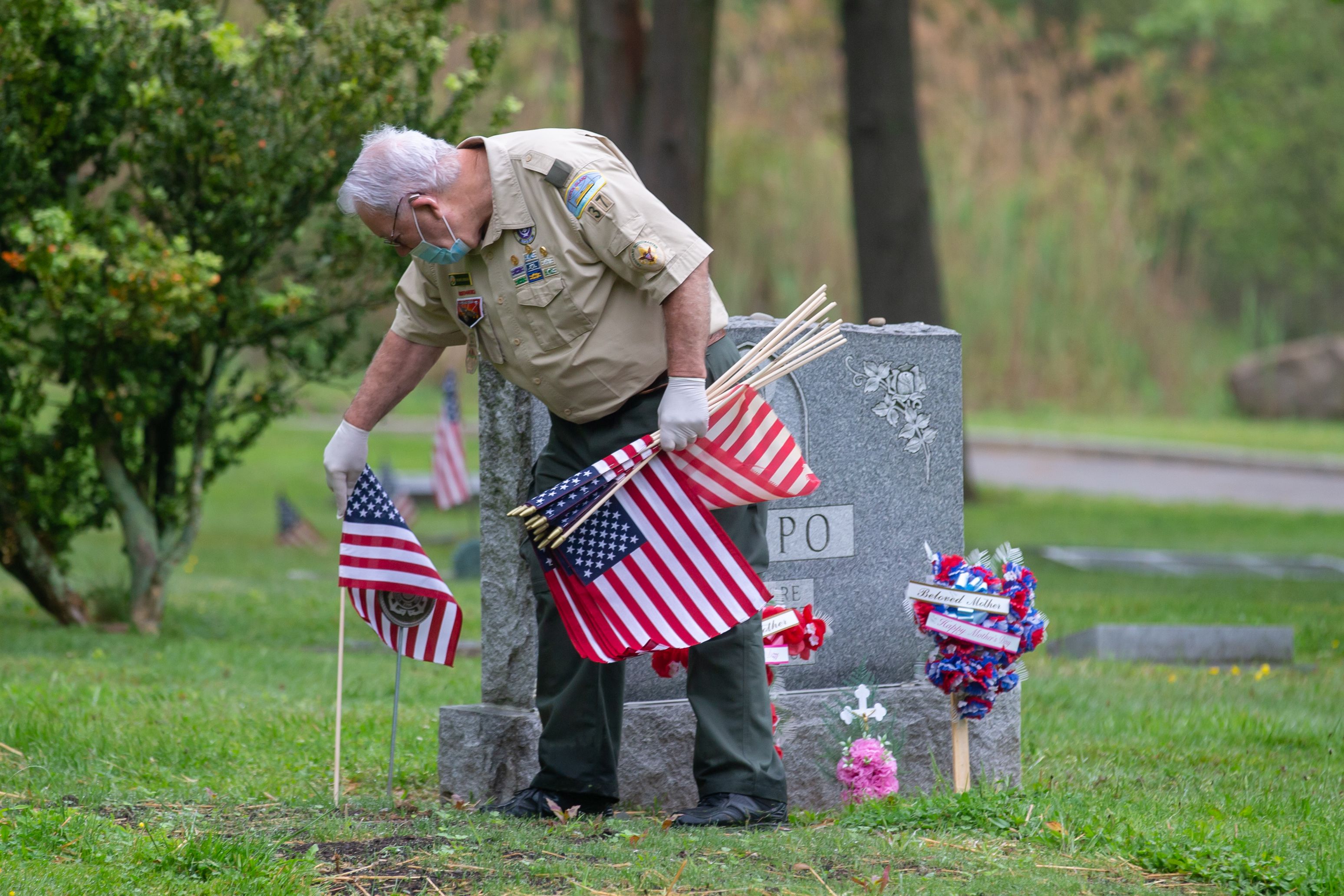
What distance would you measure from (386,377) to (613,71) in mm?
8954

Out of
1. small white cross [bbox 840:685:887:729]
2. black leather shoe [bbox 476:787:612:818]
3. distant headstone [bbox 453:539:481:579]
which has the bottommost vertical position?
black leather shoe [bbox 476:787:612:818]

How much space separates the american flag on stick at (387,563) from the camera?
4570mm

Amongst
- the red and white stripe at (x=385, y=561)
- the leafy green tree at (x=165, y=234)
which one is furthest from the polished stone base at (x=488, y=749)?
the leafy green tree at (x=165, y=234)

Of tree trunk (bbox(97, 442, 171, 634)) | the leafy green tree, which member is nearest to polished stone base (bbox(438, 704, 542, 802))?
the leafy green tree

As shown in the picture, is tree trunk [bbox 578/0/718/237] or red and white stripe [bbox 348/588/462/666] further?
tree trunk [bbox 578/0/718/237]

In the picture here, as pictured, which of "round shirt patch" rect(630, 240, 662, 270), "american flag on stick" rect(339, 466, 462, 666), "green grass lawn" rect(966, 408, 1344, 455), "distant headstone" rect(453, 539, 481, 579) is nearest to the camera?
"round shirt patch" rect(630, 240, 662, 270)

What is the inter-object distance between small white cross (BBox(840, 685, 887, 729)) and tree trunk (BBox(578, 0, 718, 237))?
818cm

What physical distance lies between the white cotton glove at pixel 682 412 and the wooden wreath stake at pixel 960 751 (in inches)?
49.0

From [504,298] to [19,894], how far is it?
1879 mm

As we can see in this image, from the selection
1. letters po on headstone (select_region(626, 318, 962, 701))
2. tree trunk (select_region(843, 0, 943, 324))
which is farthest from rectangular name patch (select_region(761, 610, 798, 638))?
tree trunk (select_region(843, 0, 943, 324))

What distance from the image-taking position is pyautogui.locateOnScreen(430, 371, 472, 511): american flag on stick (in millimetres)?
11578

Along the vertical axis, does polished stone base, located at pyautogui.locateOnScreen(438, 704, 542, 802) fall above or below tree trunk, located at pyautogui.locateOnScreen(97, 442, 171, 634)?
below

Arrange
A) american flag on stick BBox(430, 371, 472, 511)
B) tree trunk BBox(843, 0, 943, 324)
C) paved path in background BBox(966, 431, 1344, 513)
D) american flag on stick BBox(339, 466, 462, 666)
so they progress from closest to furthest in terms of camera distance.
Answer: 1. american flag on stick BBox(339, 466, 462, 666)
2. american flag on stick BBox(430, 371, 472, 511)
3. tree trunk BBox(843, 0, 943, 324)
4. paved path in background BBox(966, 431, 1344, 513)

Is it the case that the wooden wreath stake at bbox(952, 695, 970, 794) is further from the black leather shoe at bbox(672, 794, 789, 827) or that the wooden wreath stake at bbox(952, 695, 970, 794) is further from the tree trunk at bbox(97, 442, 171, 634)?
the tree trunk at bbox(97, 442, 171, 634)
